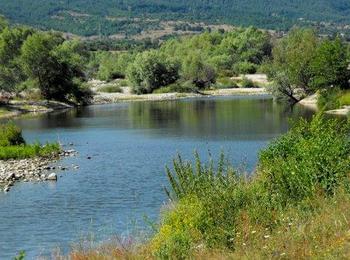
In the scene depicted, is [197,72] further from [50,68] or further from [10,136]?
[10,136]

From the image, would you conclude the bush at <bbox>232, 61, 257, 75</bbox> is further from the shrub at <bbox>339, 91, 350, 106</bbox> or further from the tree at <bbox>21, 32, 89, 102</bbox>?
the shrub at <bbox>339, 91, 350, 106</bbox>

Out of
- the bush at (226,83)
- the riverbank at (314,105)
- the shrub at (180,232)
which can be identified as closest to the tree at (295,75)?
the riverbank at (314,105)

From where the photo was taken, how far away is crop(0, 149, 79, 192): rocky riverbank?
3971 centimetres

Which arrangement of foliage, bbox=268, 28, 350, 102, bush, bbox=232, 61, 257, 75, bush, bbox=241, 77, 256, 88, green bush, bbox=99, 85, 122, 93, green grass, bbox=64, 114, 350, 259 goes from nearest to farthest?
green grass, bbox=64, 114, 350, 259, foliage, bbox=268, 28, 350, 102, green bush, bbox=99, 85, 122, 93, bush, bbox=241, 77, 256, 88, bush, bbox=232, 61, 257, 75

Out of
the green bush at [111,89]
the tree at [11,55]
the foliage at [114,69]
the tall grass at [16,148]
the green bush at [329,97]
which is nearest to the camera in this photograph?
the tall grass at [16,148]

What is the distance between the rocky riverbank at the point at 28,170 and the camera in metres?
39.7

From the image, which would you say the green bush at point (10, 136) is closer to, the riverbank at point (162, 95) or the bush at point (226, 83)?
the riverbank at point (162, 95)

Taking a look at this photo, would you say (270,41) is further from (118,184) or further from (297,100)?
(118,184)

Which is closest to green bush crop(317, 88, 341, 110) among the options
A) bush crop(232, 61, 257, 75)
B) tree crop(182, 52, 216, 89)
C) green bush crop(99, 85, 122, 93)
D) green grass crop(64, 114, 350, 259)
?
tree crop(182, 52, 216, 89)

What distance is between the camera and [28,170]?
4241cm

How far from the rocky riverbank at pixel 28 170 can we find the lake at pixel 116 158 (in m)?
0.82

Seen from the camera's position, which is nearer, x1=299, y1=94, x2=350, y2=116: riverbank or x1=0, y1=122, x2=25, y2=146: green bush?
x1=0, y1=122, x2=25, y2=146: green bush

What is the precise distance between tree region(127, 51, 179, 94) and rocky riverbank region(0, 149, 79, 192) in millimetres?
83764

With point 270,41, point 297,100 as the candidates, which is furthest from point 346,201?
point 270,41
